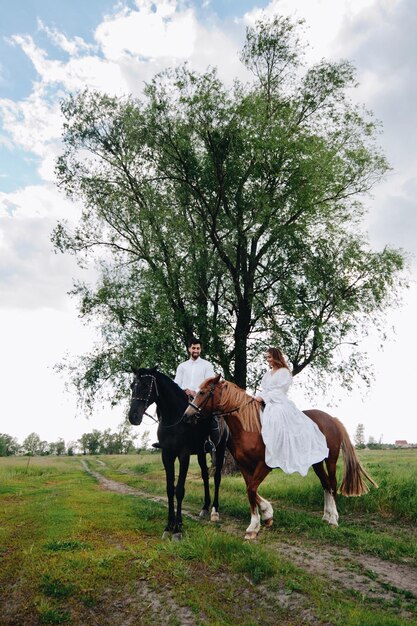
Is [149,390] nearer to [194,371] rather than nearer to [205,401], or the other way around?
[205,401]

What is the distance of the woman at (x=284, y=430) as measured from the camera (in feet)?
26.8

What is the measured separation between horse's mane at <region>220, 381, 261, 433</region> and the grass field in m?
1.95

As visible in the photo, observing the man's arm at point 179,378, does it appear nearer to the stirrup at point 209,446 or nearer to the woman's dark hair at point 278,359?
the stirrup at point 209,446

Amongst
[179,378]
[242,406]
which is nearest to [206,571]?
[242,406]

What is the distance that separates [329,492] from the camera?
8773mm

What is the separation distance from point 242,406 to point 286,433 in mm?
989

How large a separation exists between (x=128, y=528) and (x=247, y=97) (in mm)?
14616

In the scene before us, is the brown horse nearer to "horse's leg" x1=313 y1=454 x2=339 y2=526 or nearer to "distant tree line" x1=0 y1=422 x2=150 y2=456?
"horse's leg" x1=313 y1=454 x2=339 y2=526

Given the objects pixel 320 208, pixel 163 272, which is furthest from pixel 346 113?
pixel 163 272

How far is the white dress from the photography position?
817cm

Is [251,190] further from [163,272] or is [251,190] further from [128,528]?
[128,528]

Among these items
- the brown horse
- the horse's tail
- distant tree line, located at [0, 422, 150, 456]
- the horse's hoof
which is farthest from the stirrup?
distant tree line, located at [0, 422, 150, 456]

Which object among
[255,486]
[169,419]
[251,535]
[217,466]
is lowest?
[251,535]

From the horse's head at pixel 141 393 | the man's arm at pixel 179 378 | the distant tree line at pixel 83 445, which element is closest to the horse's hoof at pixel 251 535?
the horse's head at pixel 141 393
